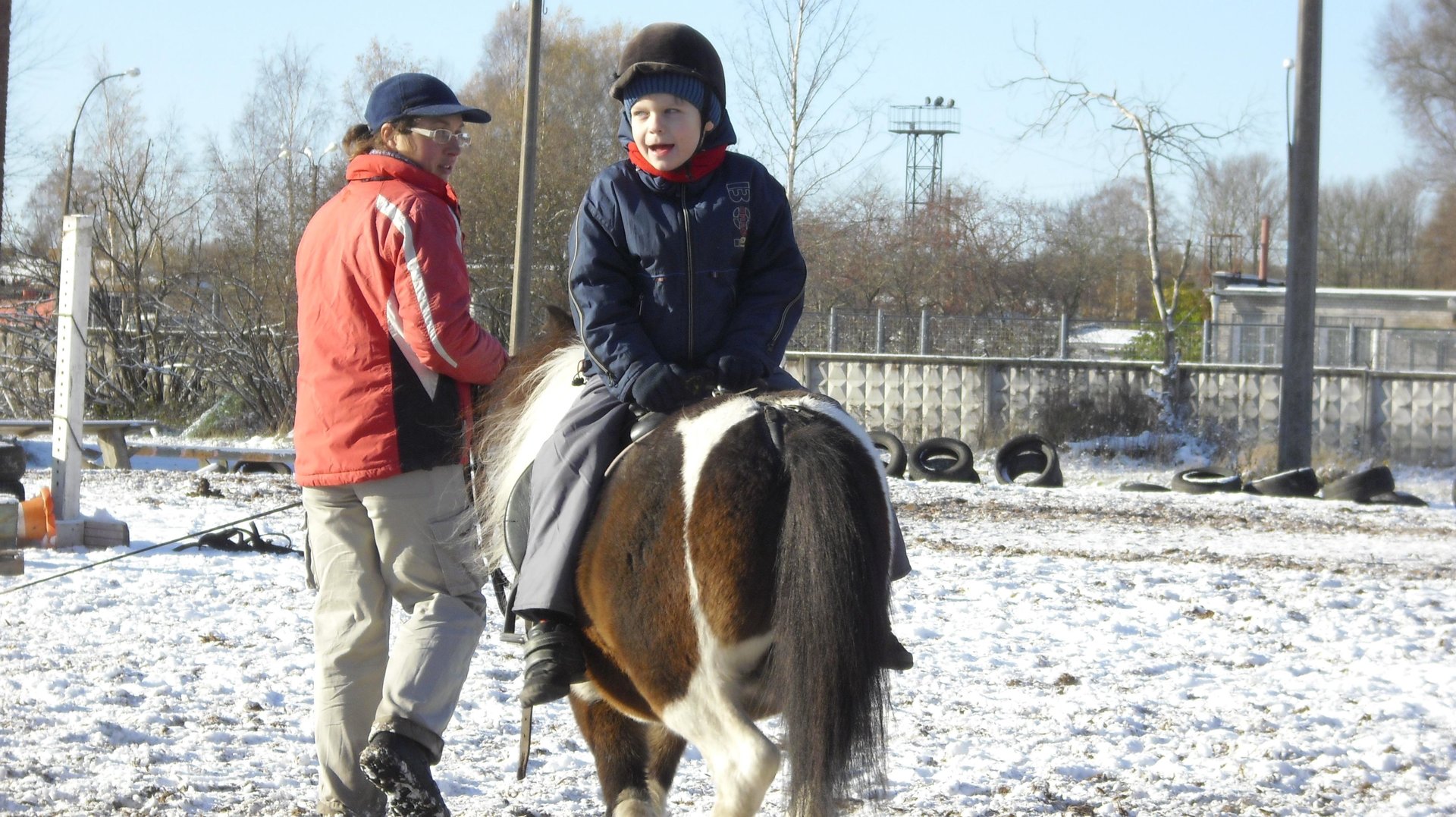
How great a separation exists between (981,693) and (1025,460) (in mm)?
10689

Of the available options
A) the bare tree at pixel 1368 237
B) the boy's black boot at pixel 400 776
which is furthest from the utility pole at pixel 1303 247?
the bare tree at pixel 1368 237

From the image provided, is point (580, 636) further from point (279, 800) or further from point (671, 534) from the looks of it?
point (279, 800)

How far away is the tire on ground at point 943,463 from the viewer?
1470cm

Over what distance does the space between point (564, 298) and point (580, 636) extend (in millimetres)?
19307

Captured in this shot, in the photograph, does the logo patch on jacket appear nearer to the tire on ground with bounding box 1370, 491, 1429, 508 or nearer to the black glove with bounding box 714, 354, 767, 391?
the black glove with bounding box 714, 354, 767, 391

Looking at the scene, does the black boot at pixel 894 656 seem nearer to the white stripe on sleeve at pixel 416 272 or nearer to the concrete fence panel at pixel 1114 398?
the white stripe on sleeve at pixel 416 272

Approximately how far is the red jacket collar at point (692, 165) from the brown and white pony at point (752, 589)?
59 centimetres

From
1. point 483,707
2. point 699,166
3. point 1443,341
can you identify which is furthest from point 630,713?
point 1443,341

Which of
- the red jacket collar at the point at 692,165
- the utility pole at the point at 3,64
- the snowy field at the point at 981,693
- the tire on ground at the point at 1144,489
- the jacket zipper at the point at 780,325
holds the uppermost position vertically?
the utility pole at the point at 3,64

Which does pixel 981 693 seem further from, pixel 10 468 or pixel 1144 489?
pixel 1144 489

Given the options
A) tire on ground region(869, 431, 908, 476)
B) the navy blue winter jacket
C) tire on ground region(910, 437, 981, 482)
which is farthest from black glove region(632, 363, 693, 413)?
tire on ground region(910, 437, 981, 482)

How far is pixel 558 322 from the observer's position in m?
3.51

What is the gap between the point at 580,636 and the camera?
9.68 feet

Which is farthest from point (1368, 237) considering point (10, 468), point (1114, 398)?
point (10, 468)
